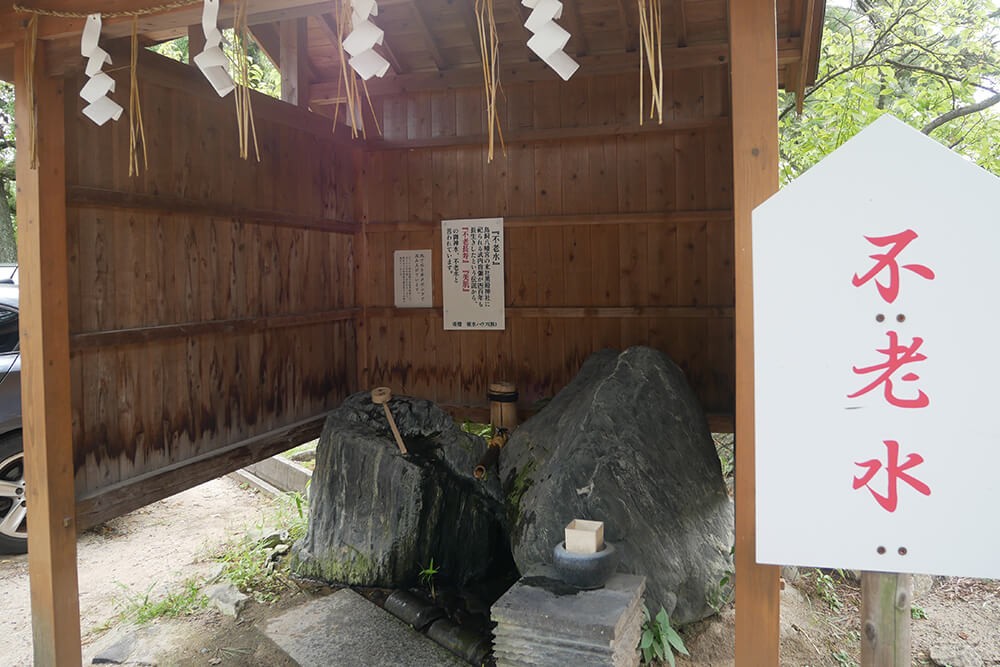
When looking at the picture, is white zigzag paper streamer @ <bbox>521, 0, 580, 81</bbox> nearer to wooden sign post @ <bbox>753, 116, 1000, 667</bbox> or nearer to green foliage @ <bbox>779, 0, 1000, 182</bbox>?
wooden sign post @ <bbox>753, 116, 1000, 667</bbox>

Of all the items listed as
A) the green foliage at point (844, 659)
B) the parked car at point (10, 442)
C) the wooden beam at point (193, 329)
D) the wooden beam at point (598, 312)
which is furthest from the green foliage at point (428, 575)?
the parked car at point (10, 442)

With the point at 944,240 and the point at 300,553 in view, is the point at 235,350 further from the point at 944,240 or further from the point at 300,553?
the point at 944,240

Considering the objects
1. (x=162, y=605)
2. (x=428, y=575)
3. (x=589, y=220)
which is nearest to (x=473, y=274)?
(x=589, y=220)

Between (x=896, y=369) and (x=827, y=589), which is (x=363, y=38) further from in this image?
(x=827, y=589)

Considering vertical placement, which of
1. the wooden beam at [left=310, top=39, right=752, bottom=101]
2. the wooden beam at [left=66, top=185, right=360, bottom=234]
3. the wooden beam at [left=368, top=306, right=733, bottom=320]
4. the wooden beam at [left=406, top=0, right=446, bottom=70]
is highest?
the wooden beam at [left=406, top=0, right=446, bottom=70]

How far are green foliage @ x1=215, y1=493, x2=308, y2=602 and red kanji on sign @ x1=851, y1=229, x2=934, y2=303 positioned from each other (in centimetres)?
409

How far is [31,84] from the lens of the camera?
3.15 m

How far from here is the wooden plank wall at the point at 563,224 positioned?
18.5 feet

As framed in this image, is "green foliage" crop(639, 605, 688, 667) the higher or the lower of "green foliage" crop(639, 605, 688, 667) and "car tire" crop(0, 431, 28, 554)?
the lower

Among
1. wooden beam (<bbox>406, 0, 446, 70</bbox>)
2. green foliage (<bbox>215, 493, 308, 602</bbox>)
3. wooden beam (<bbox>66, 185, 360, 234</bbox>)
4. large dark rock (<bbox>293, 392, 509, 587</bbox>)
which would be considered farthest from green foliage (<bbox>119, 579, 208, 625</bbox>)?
wooden beam (<bbox>406, 0, 446, 70</bbox>)

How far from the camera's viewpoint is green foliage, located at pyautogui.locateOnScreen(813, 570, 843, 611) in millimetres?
4277

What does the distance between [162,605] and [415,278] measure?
3416mm

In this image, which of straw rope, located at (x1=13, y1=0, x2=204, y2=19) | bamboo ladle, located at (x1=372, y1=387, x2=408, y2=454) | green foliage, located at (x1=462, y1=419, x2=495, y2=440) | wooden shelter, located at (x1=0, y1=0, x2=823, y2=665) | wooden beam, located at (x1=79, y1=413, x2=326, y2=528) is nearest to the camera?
straw rope, located at (x1=13, y1=0, x2=204, y2=19)

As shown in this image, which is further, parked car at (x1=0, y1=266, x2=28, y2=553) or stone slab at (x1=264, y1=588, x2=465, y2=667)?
parked car at (x1=0, y1=266, x2=28, y2=553)
